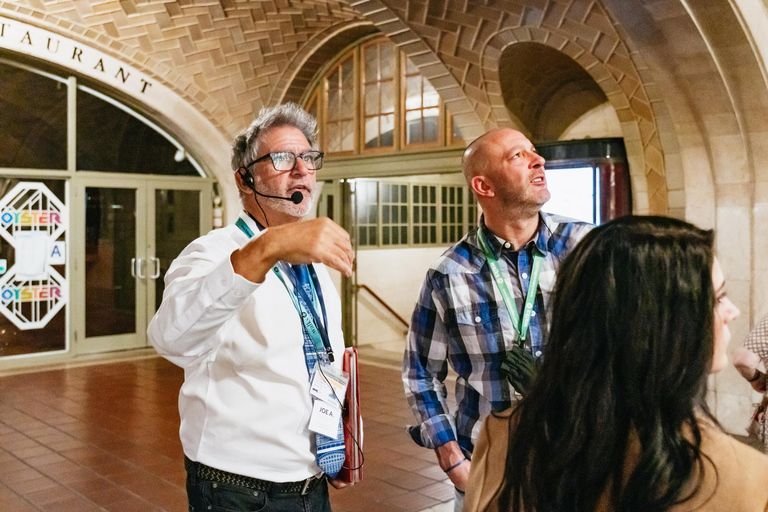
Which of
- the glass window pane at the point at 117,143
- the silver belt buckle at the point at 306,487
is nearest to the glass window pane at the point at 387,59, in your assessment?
the glass window pane at the point at 117,143

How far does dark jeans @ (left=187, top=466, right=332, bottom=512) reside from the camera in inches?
66.5

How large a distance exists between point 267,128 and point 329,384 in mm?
696

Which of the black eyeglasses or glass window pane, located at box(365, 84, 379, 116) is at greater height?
glass window pane, located at box(365, 84, 379, 116)

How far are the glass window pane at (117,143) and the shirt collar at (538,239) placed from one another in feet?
24.9

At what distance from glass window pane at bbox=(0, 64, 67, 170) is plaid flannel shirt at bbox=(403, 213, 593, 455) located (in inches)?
291

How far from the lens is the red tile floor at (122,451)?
13.5ft

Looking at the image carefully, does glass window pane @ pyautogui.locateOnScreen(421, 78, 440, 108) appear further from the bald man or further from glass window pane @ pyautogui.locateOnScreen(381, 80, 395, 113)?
the bald man

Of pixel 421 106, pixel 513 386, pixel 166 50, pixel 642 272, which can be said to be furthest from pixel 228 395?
pixel 166 50

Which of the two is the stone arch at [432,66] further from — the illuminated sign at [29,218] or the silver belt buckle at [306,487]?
the silver belt buckle at [306,487]

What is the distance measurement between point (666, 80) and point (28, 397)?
5755 millimetres

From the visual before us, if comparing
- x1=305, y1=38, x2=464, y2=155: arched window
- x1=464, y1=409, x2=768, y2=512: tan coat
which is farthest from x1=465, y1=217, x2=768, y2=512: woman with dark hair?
x1=305, y1=38, x2=464, y2=155: arched window

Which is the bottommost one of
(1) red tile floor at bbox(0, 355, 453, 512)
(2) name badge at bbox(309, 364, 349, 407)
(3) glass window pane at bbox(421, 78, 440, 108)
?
(1) red tile floor at bbox(0, 355, 453, 512)

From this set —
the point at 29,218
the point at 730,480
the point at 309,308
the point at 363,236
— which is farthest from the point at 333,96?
the point at 730,480

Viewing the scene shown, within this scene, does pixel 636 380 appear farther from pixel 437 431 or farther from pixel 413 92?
pixel 413 92
